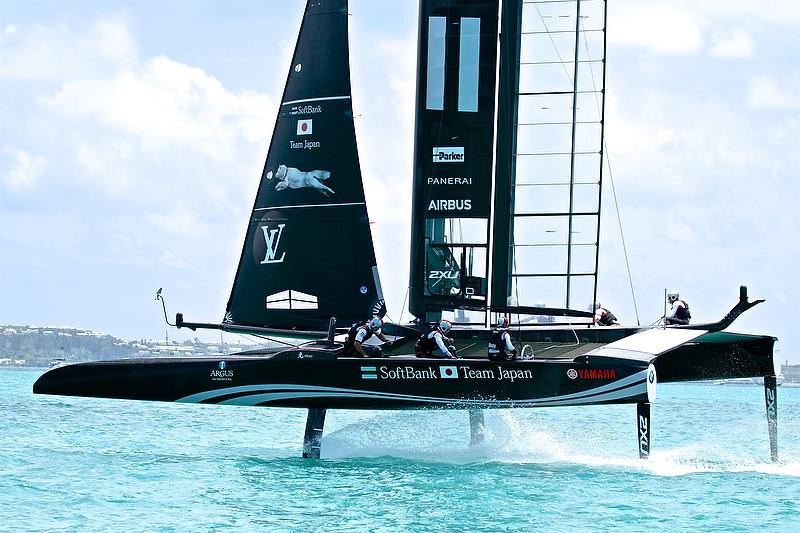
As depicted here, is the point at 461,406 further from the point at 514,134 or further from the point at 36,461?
the point at 36,461

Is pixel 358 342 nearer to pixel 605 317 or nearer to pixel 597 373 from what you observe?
pixel 597 373

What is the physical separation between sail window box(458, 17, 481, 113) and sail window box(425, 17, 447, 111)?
0.24 meters

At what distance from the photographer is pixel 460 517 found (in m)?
9.62

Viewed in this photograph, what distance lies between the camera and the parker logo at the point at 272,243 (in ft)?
53.5

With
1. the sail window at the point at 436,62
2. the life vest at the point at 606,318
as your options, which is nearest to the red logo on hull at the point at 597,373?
the life vest at the point at 606,318

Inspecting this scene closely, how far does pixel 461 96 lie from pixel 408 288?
8.39 ft

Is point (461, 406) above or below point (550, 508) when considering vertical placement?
above

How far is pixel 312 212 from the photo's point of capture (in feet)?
53.1

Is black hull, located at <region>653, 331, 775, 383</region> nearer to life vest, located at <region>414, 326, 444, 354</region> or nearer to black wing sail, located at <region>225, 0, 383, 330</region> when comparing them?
life vest, located at <region>414, 326, 444, 354</region>

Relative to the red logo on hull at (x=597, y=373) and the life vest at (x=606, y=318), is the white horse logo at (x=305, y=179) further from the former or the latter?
the red logo on hull at (x=597, y=373)

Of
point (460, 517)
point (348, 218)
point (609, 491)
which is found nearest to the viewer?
point (460, 517)

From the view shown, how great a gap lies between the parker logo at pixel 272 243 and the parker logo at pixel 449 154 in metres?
3.07

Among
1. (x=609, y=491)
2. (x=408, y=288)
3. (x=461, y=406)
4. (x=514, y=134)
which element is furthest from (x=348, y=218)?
(x=609, y=491)

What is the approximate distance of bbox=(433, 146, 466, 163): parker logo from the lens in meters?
14.2
